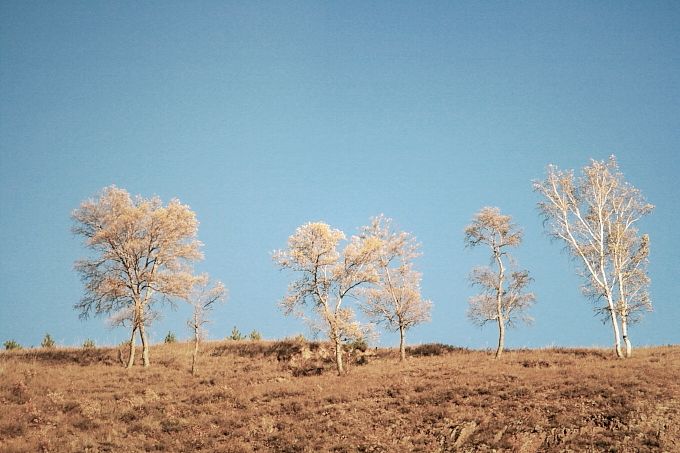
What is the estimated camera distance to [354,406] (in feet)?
90.0

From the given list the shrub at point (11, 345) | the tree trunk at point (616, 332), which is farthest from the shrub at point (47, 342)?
→ the tree trunk at point (616, 332)

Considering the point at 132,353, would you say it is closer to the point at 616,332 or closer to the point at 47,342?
the point at 47,342

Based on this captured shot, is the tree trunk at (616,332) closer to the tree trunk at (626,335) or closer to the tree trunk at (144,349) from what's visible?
the tree trunk at (626,335)

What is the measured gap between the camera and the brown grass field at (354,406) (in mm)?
22812

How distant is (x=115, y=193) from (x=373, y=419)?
28.9m

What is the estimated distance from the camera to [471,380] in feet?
102

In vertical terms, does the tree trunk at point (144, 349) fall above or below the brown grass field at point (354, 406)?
above

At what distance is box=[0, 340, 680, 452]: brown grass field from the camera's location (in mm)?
22812

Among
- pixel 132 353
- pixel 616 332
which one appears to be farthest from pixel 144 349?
pixel 616 332

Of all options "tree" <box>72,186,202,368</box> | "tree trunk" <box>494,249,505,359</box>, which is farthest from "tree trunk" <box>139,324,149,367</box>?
"tree trunk" <box>494,249,505,359</box>

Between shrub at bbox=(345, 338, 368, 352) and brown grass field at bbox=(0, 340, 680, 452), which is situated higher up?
shrub at bbox=(345, 338, 368, 352)

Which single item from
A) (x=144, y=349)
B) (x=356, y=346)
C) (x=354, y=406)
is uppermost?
(x=144, y=349)

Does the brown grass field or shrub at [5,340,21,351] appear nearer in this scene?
the brown grass field

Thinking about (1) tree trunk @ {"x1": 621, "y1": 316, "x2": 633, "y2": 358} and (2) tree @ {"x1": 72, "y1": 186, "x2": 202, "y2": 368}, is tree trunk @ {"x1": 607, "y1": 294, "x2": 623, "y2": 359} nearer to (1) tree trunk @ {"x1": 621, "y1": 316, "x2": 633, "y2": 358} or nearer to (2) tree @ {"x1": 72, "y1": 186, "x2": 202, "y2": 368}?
(1) tree trunk @ {"x1": 621, "y1": 316, "x2": 633, "y2": 358}
